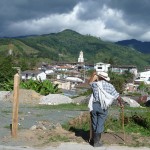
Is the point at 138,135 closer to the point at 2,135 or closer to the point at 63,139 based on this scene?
the point at 63,139

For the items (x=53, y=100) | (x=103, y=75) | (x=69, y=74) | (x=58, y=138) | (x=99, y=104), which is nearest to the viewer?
(x=99, y=104)

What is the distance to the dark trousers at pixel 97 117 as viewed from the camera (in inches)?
349

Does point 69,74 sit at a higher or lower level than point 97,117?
higher

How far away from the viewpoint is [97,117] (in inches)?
354

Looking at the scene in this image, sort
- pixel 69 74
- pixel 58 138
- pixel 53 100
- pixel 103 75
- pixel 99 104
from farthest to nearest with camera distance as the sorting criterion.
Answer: pixel 69 74 → pixel 53 100 → pixel 58 138 → pixel 103 75 → pixel 99 104

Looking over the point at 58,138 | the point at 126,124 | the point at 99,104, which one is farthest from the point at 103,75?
the point at 126,124

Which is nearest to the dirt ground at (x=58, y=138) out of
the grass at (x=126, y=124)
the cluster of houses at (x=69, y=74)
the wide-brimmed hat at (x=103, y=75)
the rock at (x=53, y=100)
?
the grass at (x=126, y=124)

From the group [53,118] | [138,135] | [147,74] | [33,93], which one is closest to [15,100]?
[138,135]

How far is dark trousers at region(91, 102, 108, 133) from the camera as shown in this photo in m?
8.88

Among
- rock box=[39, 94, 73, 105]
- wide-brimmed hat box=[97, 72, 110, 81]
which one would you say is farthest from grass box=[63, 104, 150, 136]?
rock box=[39, 94, 73, 105]

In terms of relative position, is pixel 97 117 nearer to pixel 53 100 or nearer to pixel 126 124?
pixel 126 124

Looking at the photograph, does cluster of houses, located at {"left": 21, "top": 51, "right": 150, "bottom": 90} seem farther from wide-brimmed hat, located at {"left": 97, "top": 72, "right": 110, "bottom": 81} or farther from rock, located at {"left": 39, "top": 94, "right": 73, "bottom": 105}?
wide-brimmed hat, located at {"left": 97, "top": 72, "right": 110, "bottom": 81}

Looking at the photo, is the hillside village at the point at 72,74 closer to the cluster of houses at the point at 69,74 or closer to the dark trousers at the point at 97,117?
the cluster of houses at the point at 69,74

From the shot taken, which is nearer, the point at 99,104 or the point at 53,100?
the point at 99,104
